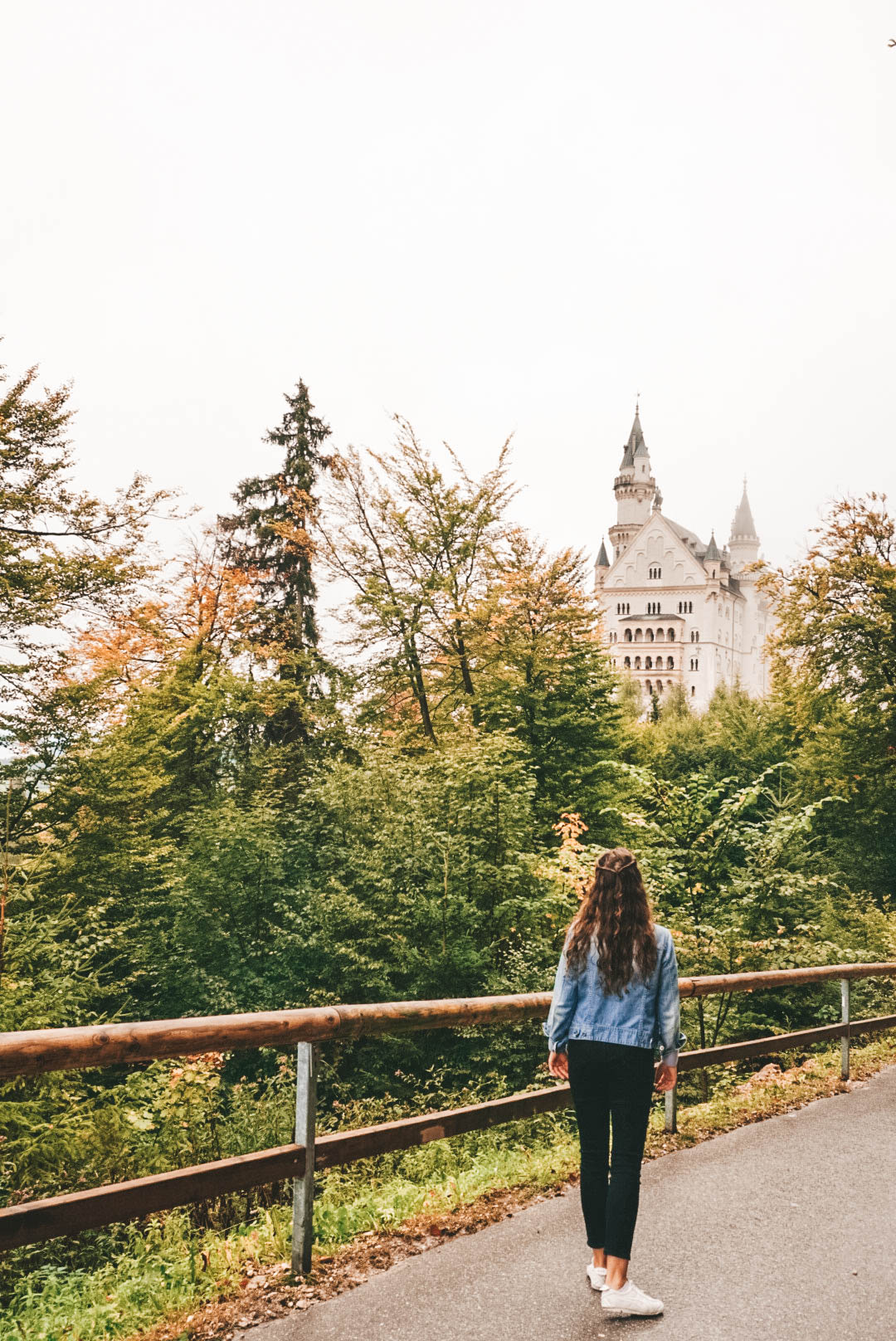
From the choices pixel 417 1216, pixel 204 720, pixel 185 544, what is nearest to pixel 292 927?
pixel 204 720

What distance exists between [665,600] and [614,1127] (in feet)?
339

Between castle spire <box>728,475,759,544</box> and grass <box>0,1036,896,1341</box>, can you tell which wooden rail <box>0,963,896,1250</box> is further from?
castle spire <box>728,475,759,544</box>

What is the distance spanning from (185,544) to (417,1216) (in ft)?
84.8

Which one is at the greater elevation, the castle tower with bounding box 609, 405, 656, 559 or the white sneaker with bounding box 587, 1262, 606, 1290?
the castle tower with bounding box 609, 405, 656, 559

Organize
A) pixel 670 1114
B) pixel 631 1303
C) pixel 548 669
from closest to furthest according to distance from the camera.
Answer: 1. pixel 631 1303
2. pixel 670 1114
3. pixel 548 669

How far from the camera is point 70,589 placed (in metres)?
14.6

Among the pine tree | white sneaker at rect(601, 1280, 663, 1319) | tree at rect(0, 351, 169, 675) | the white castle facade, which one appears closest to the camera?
white sneaker at rect(601, 1280, 663, 1319)

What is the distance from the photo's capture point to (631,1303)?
3.24m

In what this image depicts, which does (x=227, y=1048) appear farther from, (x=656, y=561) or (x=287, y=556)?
(x=656, y=561)

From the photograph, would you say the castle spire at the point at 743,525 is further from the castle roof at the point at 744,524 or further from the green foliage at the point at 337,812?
the green foliage at the point at 337,812

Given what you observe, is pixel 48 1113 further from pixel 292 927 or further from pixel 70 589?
pixel 70 589

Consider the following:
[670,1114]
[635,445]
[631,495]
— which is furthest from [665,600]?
[670,1114]

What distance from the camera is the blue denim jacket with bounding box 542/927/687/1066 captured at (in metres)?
3.45

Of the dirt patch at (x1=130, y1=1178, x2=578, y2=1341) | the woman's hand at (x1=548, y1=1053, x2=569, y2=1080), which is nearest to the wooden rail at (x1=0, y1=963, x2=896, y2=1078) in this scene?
the woman's hand at (x1=548, y1=1053, x2=569, y2=1080)
